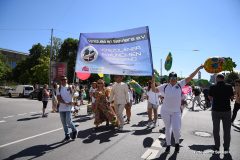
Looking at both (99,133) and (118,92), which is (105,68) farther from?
(99,133)

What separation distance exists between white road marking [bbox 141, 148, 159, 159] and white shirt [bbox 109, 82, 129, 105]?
2837 millimetres

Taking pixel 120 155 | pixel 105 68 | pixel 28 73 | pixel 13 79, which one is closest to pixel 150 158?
pixel 120 155

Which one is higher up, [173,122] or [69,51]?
[69,51]

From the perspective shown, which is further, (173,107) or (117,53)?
(117,53)

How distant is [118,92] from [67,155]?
3668 millimetres

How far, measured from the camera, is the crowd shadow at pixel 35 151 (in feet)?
18.8

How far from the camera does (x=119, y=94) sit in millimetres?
9016

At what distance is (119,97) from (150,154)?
3.31m

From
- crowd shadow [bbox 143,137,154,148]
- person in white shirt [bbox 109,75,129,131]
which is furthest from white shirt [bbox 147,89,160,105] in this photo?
crowd shadow [bbox 143,137,154,148]

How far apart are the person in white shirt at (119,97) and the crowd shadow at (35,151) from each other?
253 centimetres

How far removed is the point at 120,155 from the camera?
19.1 feet

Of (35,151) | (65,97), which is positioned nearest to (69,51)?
(65,97)

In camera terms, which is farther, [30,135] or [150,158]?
[30,135]

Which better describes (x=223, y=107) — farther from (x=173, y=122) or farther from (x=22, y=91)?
(x=22, y=91)
